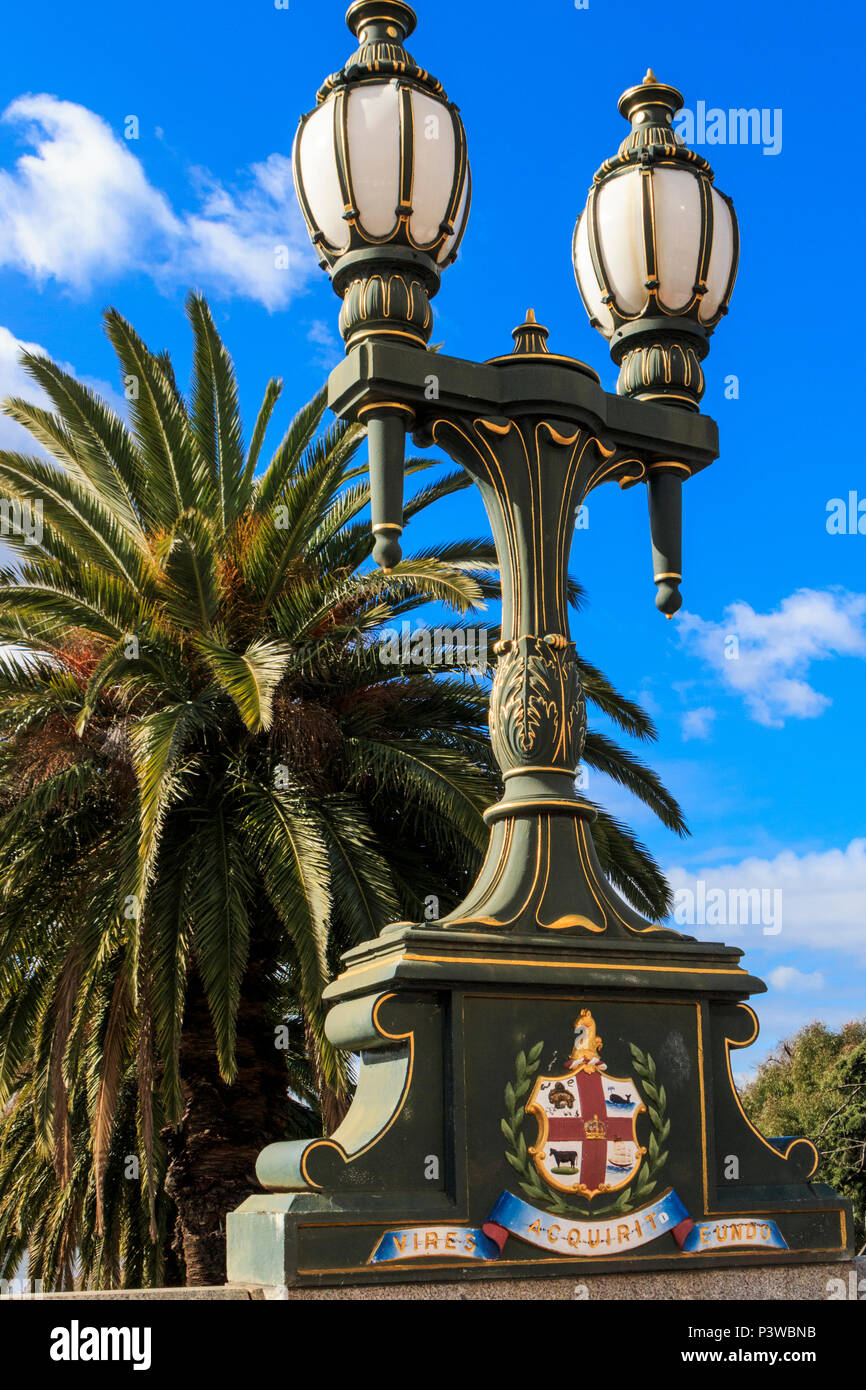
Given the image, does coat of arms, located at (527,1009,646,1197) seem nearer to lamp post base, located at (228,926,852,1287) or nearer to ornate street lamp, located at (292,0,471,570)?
lamp post base, located at (228,926,852,1287)

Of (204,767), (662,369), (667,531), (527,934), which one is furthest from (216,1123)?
(662,369)

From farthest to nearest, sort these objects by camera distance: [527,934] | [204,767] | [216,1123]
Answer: [216,1123] < [204,767] < [527,934]

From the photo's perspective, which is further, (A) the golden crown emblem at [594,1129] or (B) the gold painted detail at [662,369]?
(B) the gold painted detail at [662,369]

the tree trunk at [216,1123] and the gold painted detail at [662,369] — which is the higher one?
the gold painted detail at [662,369]

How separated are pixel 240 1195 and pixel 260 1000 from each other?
1.47m

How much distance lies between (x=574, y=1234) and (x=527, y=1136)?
0.28 m

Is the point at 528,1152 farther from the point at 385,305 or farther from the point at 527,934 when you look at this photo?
the point at 385,305

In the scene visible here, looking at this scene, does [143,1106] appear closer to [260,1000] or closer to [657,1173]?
[260,1000]

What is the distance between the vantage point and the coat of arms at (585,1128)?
12.3ft

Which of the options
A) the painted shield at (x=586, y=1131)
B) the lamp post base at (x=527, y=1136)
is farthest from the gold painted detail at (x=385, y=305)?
the painted shield at (x=586, y=1131)

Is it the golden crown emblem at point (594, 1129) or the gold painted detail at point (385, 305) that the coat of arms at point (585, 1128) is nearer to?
the golden crown emblem at point (594, 1129)

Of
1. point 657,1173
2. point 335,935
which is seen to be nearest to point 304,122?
point 657,1173

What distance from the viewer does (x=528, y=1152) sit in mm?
3754

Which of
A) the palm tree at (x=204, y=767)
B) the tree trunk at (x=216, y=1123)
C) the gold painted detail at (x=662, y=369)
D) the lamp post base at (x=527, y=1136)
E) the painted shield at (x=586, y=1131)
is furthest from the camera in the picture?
the tree trunk at (x=216, y=1123)
